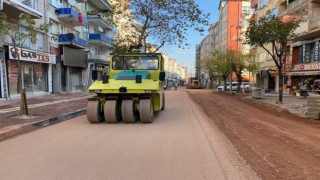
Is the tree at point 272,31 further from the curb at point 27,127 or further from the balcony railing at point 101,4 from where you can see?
the balcony railing at point 101,4

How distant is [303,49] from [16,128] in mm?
30449

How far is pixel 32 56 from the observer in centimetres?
2531

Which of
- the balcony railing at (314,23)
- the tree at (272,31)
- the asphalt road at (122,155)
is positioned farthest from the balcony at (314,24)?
the asphalt road at (122,155)

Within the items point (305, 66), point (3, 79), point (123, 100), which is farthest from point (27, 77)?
point (305, 66)

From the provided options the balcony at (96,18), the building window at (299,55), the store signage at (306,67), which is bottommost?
the store signage at (306,67)

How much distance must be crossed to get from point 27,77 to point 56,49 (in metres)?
6.31

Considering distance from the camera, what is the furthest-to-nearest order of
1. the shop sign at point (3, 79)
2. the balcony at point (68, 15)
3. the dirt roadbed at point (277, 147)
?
the balcony at point (68, 15), the shop sign at point (3, 79), the dirt roadbed at point (277, 147)

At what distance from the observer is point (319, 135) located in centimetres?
989

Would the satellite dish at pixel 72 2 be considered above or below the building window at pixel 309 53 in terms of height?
above

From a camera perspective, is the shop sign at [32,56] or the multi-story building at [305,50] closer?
the shop sign at [32,56]

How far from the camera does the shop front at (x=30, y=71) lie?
22.7m

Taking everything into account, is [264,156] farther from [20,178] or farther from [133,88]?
[133,88]

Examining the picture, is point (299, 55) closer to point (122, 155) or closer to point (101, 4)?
point (101, 4)

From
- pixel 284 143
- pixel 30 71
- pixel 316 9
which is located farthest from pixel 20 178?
pixel 316 9
